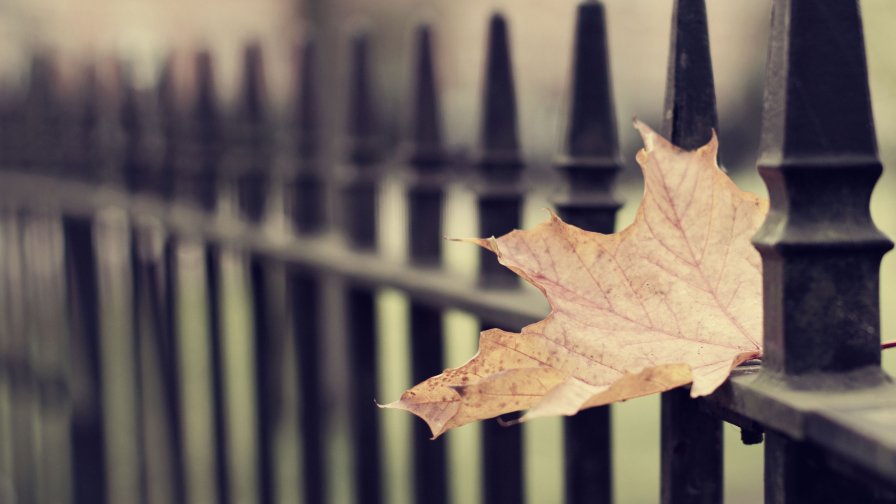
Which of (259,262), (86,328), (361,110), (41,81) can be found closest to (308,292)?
(259,262)

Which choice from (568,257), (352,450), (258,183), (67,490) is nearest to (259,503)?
(352,450)

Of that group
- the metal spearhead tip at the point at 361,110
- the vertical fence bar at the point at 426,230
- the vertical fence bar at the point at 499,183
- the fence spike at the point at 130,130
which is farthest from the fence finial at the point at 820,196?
the fence spike at the point at 130,130

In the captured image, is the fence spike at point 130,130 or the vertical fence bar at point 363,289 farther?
the fence spike at point 130,130

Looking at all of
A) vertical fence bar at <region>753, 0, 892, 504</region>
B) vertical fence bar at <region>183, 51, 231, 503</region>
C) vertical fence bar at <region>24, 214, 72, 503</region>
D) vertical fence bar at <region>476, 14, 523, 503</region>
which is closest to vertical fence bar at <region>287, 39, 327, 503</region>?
vertical fence bar at <region>183, 51, 231, 503</region>

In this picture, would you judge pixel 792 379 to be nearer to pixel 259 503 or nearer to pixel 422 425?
pixel 422 425

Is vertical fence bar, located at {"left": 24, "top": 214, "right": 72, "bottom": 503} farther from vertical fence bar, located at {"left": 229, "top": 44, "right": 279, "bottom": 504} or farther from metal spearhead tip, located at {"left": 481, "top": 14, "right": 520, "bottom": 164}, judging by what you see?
metal spearhead tip, located at {"left": 481, "top": 14, "right": 520, "bottom": 164}

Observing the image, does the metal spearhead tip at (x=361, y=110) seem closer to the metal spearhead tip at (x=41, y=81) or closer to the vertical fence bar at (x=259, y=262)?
the vertical fence bar at (x=259, y=262)
